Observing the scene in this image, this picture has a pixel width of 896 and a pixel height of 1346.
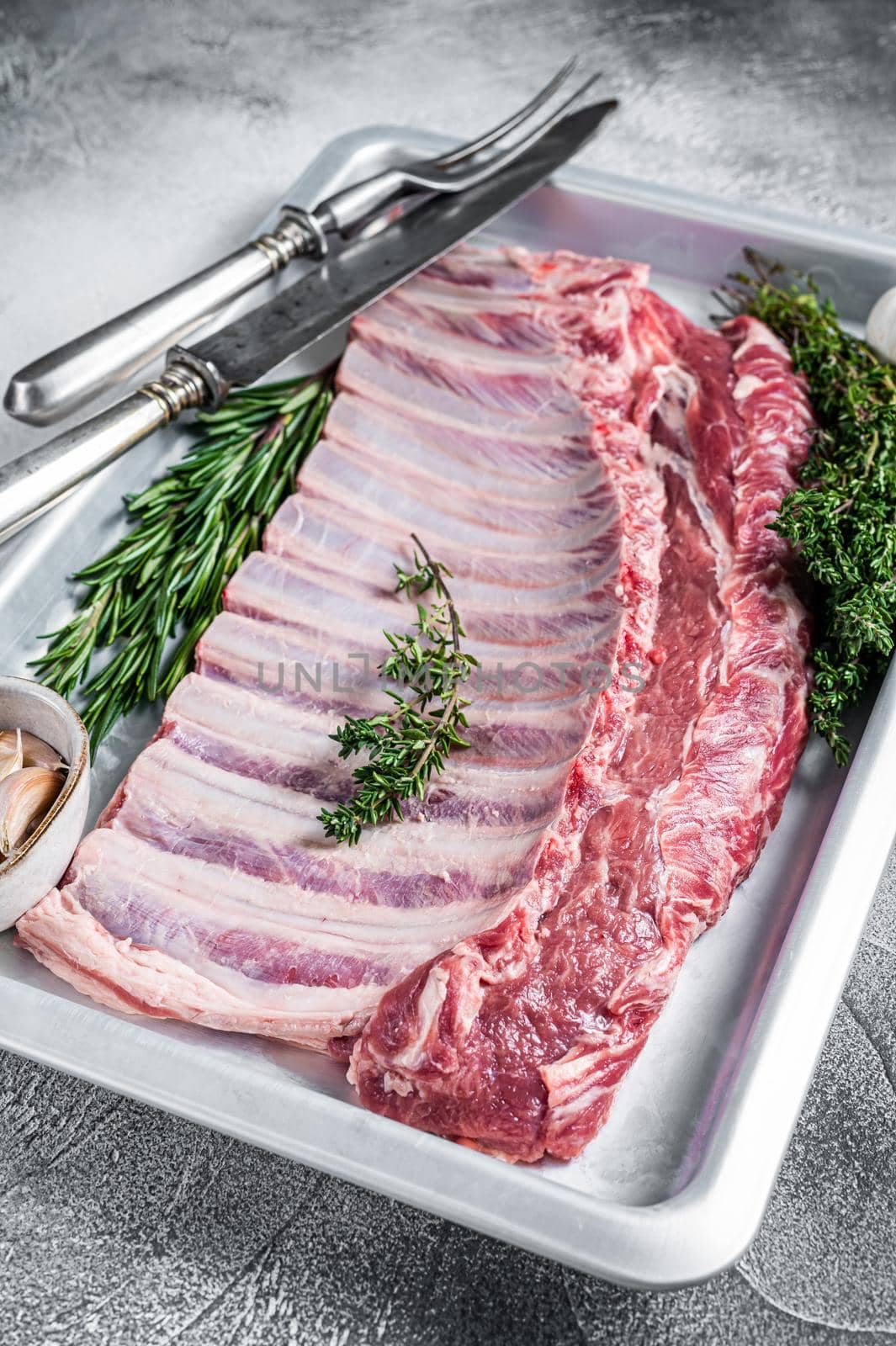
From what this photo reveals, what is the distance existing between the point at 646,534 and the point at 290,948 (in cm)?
139

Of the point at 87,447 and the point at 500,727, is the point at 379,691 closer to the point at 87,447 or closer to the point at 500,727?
the point at 500,727

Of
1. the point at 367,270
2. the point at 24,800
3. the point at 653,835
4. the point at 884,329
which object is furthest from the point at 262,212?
the point at 653,835

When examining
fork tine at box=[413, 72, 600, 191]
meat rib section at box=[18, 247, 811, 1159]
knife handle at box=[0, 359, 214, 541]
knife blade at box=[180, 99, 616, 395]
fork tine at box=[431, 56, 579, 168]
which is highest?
fork tine at box=[431, 56, 579, 168]

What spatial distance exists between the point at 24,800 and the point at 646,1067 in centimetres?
145

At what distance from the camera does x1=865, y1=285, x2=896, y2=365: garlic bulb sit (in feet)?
11.8

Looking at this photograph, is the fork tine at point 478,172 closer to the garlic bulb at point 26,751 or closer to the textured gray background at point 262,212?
the textured gray background at point 262,212

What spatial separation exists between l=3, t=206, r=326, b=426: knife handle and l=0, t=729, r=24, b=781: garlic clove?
105cm

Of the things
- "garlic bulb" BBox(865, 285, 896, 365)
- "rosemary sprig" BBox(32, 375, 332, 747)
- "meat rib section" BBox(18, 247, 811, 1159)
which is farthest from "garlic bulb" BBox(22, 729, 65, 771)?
"garlic bulb" BBox(865, 285, 896, 365)

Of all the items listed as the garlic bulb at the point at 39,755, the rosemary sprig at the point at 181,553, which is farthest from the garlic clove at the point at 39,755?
the rosemary sprig at the point at 181,553

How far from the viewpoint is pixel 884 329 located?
142 inches

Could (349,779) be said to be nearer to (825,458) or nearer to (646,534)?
(646,534)

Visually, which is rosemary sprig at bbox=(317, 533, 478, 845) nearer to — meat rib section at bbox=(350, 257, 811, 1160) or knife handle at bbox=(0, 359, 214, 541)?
meat rib section at bbox=(350, 257, 811, 1160)

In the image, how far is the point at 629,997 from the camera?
2445mm

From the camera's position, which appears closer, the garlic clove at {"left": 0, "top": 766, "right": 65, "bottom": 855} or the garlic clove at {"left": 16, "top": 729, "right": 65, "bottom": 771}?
the garlic clove at {"left": 0, "top": 766, "right": 65, "bottom": 855}
